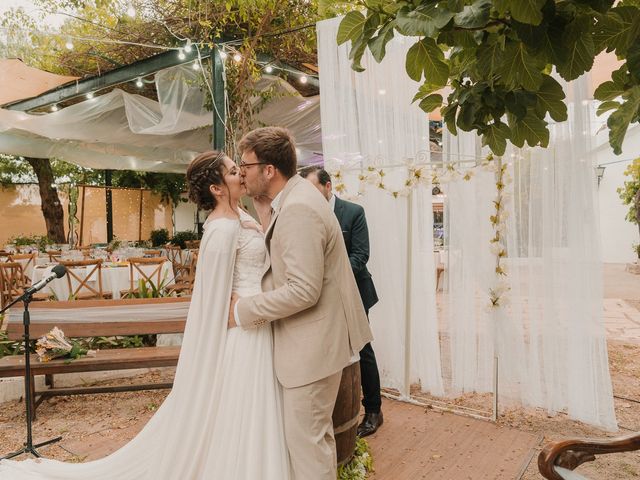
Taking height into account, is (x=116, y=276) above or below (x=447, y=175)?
below

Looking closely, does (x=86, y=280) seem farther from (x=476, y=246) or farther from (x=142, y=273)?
(x=476, y=246)

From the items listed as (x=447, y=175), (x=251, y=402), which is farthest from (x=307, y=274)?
(x=447, y=175)

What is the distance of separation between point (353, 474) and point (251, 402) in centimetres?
98

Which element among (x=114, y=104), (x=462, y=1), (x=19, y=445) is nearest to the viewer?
(x=462, y=1)

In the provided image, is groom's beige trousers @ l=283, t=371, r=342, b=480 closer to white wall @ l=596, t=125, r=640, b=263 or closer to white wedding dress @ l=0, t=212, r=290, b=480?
white wedding dress @ l=0, t=212, r=290, b=480

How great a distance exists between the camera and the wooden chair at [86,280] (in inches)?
244

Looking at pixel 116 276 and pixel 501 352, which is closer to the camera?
pixel 501 352

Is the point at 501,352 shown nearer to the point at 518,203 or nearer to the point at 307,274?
the point at 518,203

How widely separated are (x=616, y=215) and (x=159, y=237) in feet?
49.2

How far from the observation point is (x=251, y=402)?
2113 millimetres

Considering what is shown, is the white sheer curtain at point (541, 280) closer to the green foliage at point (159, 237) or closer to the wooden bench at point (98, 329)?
the wooden bench at point (98, 329)

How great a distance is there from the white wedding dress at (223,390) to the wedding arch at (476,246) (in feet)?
6.52

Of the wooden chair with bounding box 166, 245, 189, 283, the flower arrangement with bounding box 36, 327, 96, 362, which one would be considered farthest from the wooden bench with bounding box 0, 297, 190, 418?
the wooden chair with bounding box 166, 245, 189, 283

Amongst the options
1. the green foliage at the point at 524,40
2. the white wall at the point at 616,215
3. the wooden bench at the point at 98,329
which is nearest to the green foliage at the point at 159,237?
the wooden bench at the point at 98,329
